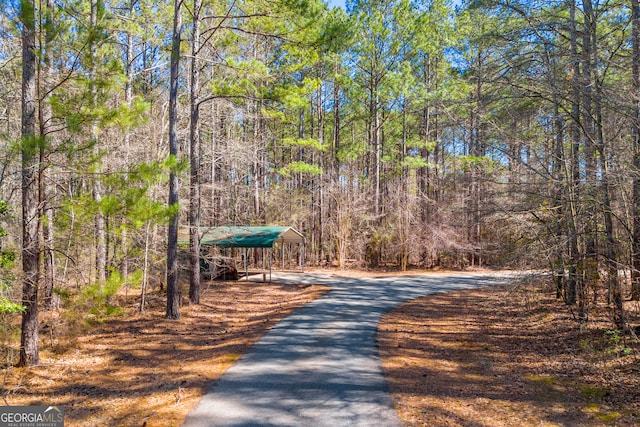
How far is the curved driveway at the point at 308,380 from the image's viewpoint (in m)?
4.57

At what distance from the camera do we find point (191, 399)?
5.16 metres

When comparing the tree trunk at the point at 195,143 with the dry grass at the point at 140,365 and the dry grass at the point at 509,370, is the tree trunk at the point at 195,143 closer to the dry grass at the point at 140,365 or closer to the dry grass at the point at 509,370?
the dry grass at the point at 140,365

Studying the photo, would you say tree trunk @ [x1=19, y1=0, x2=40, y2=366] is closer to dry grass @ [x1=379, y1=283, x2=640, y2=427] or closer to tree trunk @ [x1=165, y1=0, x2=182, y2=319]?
tree trunk @ [x1=165, y1=0, x2=182, y2=319]

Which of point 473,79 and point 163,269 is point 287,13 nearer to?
point 473,79

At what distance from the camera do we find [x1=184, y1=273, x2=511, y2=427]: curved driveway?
4566mm

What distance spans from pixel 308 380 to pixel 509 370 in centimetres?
337

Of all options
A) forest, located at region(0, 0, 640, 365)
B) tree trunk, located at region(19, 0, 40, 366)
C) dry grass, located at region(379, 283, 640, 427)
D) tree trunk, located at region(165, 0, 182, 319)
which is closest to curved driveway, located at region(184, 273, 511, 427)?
dry grass, located at region(379, 283, 640, 427)

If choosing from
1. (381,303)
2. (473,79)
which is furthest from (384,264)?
(473,79)

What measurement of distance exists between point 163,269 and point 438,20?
65.5 feet

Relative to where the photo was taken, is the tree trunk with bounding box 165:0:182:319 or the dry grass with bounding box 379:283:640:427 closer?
the dry grass with bounding box 379:283:640:427

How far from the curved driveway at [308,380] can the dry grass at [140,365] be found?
374 millimetres

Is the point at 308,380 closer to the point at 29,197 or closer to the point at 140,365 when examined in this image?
the point at 140,365

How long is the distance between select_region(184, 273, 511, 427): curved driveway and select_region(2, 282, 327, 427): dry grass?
37 cm

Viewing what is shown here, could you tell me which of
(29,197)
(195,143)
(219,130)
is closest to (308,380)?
(29,197)
